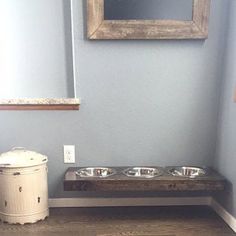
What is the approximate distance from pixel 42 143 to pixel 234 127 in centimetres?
107

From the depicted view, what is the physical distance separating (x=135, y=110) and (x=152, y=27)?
474mm

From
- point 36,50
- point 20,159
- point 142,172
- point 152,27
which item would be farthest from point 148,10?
point 20,159

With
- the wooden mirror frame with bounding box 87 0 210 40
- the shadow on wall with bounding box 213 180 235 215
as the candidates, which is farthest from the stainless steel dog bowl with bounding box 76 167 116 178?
the wooden mirror frame with bounding box 87 0 210 40

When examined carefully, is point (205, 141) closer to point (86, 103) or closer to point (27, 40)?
point (86, 103)

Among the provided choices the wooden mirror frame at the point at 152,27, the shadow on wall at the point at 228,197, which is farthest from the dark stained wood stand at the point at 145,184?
the wooden mirror frame at the point at 152,27

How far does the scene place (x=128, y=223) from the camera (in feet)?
4.71

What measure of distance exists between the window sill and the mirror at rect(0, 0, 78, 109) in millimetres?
54

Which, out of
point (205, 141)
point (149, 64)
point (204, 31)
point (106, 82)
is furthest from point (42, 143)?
point (204, 31)

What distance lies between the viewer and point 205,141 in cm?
163

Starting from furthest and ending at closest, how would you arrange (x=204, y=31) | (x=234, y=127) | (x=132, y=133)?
(x=132, y=133) < (x=204, y=31) < (x=234, y=127)

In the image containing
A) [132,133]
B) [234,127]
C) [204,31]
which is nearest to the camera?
[234,127]

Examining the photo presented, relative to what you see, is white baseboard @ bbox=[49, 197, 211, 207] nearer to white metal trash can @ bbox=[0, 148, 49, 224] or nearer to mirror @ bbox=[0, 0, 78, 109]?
white metal trash can @ bbox=[0, 148, 49, 224]

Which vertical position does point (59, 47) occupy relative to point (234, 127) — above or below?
above

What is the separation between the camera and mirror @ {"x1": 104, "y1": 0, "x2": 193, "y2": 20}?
147 centimetres
